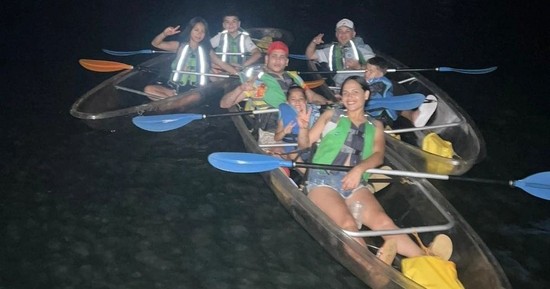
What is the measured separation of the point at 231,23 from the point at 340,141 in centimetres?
400

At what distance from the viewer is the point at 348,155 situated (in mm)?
5234

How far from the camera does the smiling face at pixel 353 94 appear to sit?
509 cm

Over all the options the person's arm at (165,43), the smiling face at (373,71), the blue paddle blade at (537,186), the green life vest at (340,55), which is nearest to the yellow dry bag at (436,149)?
the smiling face at (373,71)

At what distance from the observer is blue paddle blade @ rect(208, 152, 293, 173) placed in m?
5.33

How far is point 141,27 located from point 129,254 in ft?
26.6

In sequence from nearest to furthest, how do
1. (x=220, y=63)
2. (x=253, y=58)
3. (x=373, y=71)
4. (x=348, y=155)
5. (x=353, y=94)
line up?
(x=353, y=94) → (x=348, y=155) → (x=373, y=71) → (x=220, y=63) → (x=253, y=58)

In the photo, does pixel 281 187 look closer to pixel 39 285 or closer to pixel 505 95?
pixel 39 285

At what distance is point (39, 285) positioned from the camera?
5270 mm

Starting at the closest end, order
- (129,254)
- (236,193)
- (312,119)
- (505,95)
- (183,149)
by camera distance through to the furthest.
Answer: (129,254) → (312,119) → (236,193) → (183,149) → (505,95)

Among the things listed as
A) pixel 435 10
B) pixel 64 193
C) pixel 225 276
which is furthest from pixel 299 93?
pixel 435 10

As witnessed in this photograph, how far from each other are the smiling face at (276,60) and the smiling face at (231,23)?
6.92 feet

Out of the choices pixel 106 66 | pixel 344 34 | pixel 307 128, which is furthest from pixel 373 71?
pixel 106 66

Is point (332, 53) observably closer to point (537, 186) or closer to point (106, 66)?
point (106, 66)

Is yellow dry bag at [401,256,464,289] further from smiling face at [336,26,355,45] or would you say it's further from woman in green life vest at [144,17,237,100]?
smiling face at [336,26,355,45]
